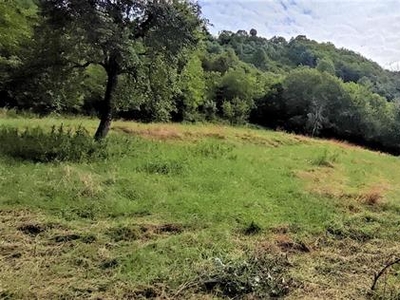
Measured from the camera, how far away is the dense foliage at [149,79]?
1216 cm

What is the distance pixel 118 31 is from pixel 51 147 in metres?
3.42

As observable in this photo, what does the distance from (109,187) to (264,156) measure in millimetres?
7327

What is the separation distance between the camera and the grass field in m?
5.51

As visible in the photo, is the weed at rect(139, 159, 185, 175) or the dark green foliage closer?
the dark green foliage

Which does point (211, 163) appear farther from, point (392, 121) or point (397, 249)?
point (392, 121)

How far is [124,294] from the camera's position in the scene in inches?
204

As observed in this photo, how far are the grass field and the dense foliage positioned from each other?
2280 millimetres

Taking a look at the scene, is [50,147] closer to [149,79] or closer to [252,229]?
[149,79]

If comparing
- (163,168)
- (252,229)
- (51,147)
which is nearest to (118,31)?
(51,147)

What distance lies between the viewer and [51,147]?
11.2m

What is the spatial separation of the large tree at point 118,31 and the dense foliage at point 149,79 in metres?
0.03

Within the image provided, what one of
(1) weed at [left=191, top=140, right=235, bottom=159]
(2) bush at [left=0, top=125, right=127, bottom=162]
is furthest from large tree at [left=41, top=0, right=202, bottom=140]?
(1) weed at [left=191, top=140, right=235, bottom=159]

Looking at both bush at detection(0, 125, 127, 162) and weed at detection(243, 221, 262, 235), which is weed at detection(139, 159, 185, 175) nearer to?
bush at detection(0, 125, 127, 162)

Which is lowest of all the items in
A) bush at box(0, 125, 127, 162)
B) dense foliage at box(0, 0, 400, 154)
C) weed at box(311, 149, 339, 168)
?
bush at box(0, 125, 127, 162)
